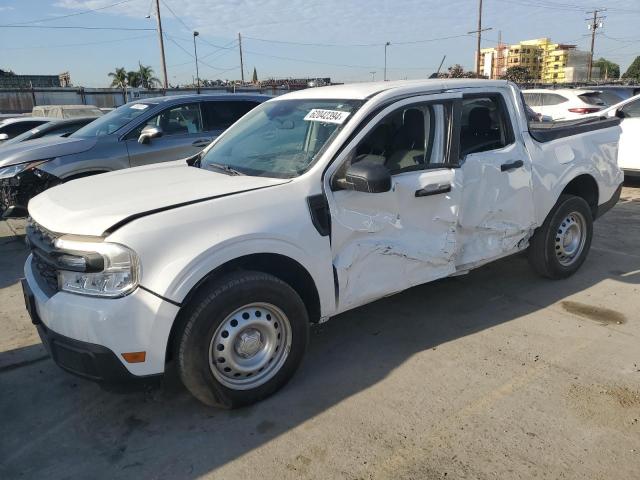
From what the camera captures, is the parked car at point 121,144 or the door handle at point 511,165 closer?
the door handle at point 511,165

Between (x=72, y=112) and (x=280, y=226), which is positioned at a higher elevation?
(x=72, y=112)

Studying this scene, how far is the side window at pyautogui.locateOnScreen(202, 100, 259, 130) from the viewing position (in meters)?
7.29

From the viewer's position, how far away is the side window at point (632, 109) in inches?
363

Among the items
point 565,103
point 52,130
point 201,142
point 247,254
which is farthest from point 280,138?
point 565,103

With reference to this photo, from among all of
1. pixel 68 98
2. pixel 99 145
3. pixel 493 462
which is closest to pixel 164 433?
pixel 493 462

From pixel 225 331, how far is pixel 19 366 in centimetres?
182

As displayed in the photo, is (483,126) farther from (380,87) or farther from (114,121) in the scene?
(114,121)

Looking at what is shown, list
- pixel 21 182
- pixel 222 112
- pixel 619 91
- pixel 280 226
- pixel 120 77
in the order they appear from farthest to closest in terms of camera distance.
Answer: pixel 120 77 → pixel 619 91 → pixel 222 112 → pixel 21 182 → pixel 280 226

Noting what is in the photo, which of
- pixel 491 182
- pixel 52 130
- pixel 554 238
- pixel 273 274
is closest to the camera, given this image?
pixel 273 274

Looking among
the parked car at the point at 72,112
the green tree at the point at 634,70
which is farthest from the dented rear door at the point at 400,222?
the green tree at the point at 634,70

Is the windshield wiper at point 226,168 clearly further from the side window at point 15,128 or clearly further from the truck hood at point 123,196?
the side window at point 15,128

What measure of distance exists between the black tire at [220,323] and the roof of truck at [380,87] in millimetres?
1490

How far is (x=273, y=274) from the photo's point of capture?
124 inches

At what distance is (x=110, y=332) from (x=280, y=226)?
3.43 feet
